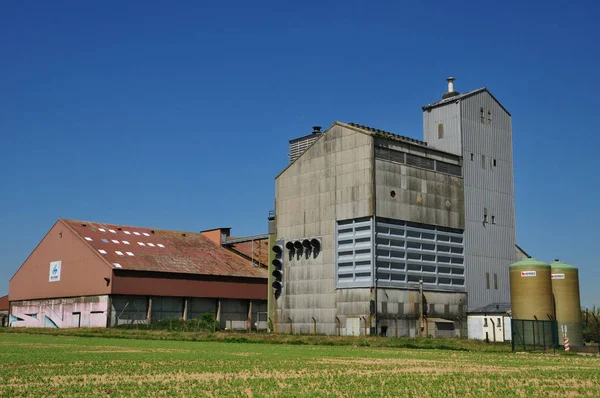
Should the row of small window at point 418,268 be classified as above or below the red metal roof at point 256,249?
below

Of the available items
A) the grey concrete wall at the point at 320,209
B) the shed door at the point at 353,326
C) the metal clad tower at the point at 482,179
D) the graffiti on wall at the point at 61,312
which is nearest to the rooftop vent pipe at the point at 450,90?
the metal clad tower at the point at 482,179

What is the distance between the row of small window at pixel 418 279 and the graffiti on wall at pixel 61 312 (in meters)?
29.9

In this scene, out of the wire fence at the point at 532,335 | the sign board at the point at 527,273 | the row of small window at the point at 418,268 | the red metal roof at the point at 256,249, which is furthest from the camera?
the red metal roof at the point at 256,249

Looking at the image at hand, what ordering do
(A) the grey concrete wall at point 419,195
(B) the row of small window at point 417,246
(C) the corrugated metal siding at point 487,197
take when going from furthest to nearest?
1. (C) the corrugated metal siding at point 487,197
2. (A) the grey concrete wall at point 419,195
3. (B) the row of small window at point 417,246

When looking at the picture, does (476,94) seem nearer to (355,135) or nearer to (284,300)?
(355,135)

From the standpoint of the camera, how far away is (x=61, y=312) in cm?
7869

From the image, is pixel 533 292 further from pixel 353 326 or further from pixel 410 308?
pixel 353 326

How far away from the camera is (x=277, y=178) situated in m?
71.0

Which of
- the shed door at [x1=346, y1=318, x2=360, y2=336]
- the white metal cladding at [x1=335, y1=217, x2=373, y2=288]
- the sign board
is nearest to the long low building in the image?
the white metal cladding at [x1=335, y1=217, x2=373, y2=288]

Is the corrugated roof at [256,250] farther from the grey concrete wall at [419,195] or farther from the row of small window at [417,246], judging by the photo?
the grey concrete wall at [419,195]

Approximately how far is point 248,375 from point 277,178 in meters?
49.1

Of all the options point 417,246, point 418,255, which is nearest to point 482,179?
point 417,246

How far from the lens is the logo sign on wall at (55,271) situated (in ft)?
264

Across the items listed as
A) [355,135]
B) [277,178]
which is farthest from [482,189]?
[277,178]
